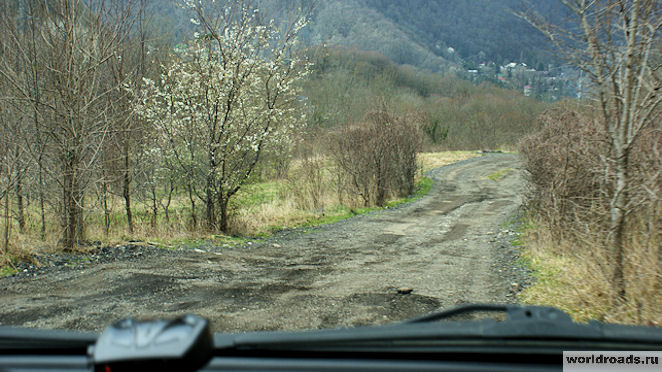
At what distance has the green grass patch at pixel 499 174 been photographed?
33625mm

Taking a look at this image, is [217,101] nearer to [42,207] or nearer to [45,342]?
[42,207]

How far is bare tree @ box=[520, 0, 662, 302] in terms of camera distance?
16.6 ft

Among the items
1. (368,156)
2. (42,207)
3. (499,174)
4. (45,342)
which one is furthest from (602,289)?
(499,174)

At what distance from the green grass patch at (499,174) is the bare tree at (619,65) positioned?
2809 cm

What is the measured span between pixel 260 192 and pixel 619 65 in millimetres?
14985

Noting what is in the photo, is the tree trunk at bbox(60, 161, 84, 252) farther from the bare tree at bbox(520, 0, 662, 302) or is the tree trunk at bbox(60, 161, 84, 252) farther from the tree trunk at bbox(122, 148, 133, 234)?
the bare tree at bbox(520, 0, 662, 302)

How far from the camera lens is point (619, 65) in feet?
17.1

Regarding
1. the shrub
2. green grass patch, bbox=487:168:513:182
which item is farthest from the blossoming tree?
green grass patch, bbox=487:168:513:182

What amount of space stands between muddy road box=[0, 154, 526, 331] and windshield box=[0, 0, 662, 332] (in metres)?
0.05

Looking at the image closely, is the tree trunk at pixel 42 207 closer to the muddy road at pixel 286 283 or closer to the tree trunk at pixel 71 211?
the tree trunk at pixel 71 211

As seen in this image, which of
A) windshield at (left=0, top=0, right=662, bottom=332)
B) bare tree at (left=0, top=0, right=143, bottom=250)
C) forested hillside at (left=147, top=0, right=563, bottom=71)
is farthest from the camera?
forested hillside at (left=147, top=0, right=563, bottom=71)

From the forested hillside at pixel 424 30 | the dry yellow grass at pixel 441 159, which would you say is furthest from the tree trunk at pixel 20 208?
the forested hillside at pixel 424 30

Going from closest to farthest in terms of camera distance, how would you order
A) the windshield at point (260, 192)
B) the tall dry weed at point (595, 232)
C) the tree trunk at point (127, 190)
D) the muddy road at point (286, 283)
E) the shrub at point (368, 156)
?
the tall dry weed at point (595, 232), the windshield at point (260, 192), the muddy road at point (286, 283), the tree trunk at point (127, 190), the shrub at point (368, 156)

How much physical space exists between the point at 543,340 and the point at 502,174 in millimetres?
35914
